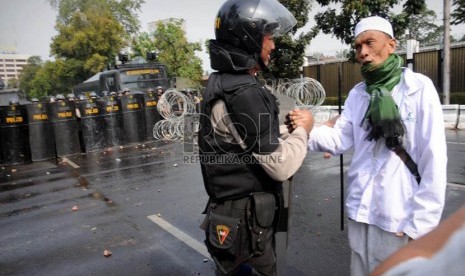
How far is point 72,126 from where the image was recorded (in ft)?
40.2

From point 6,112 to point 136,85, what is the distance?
539 cm

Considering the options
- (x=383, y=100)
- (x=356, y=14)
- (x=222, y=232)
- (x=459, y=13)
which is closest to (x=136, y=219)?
(x=222, y=232)

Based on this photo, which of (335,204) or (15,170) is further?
(15,170)

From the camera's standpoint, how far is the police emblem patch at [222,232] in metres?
2.03

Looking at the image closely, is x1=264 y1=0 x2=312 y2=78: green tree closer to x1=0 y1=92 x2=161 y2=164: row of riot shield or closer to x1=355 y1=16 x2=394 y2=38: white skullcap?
x1=0 y1=92 x2=161 y2=164: row of riot shield

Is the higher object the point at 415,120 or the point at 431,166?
the point at 415,120

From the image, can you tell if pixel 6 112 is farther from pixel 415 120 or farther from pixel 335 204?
pixel 415 120

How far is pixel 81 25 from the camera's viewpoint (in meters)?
40.2

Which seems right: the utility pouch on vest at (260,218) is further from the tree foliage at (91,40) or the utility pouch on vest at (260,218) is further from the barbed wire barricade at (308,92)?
the tree foliage at (91,40)

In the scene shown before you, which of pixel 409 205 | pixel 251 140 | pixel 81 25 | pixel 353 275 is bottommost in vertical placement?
pixel 353 275

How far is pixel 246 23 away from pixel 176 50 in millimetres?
30228

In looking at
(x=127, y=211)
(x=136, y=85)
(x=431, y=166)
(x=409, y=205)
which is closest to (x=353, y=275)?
(x=409, y=205)

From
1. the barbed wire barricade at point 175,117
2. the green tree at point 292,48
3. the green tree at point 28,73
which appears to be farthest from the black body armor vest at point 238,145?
the green tree at point 28,73

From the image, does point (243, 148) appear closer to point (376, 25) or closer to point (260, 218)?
point (260, 218)
